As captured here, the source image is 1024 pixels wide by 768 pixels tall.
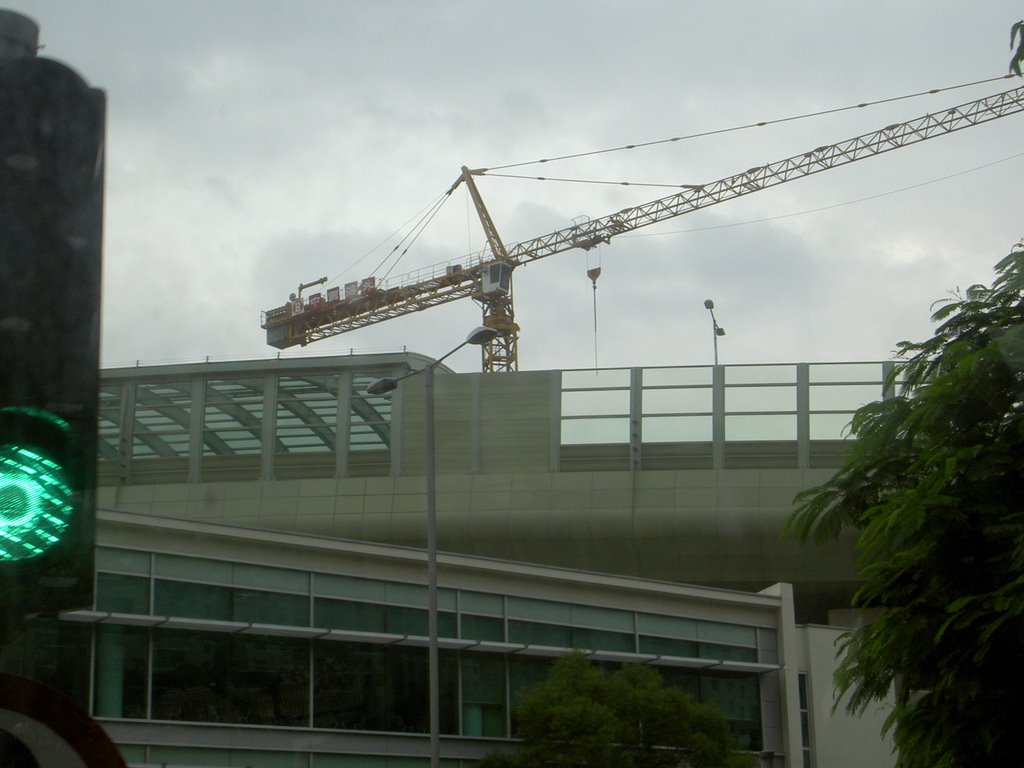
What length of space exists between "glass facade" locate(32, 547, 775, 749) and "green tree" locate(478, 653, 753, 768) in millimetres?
3121

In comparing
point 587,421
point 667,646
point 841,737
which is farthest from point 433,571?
point 587,421

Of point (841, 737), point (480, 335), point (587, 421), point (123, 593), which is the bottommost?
point (841, 737)

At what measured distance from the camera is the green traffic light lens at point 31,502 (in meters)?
2.51

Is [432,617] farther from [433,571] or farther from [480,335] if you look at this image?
[480,335]

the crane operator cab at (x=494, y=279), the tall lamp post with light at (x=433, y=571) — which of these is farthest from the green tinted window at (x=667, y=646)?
the crane operator cab at (x=494, y=279)

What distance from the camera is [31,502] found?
8.39ft

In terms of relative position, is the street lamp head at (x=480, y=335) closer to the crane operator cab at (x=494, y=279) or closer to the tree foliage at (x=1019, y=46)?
the tree foliage at (x=1019, y=46)

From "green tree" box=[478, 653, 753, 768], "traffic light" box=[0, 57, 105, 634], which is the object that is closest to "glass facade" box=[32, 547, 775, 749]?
"green tree" box=[478, 653, 753, 768]

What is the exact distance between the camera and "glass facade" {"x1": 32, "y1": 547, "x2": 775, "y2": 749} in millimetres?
22094

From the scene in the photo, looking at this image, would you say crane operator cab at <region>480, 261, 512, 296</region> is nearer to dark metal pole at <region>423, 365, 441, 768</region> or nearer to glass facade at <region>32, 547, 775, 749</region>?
glass facade at <region>32, 547, 775, 749</region>

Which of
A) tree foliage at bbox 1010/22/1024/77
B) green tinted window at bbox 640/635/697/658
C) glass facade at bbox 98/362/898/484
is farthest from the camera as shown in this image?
glass facade at bbox 98/362/898/484

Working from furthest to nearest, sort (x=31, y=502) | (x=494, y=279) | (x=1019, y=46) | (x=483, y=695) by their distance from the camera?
1. (x=494, y=279)
2. (x=483, y=695)
3. (x=1019, y=46)
4. (x=31, y=502)

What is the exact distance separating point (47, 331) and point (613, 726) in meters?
20.8

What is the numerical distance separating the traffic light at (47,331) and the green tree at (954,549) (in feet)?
28.6
